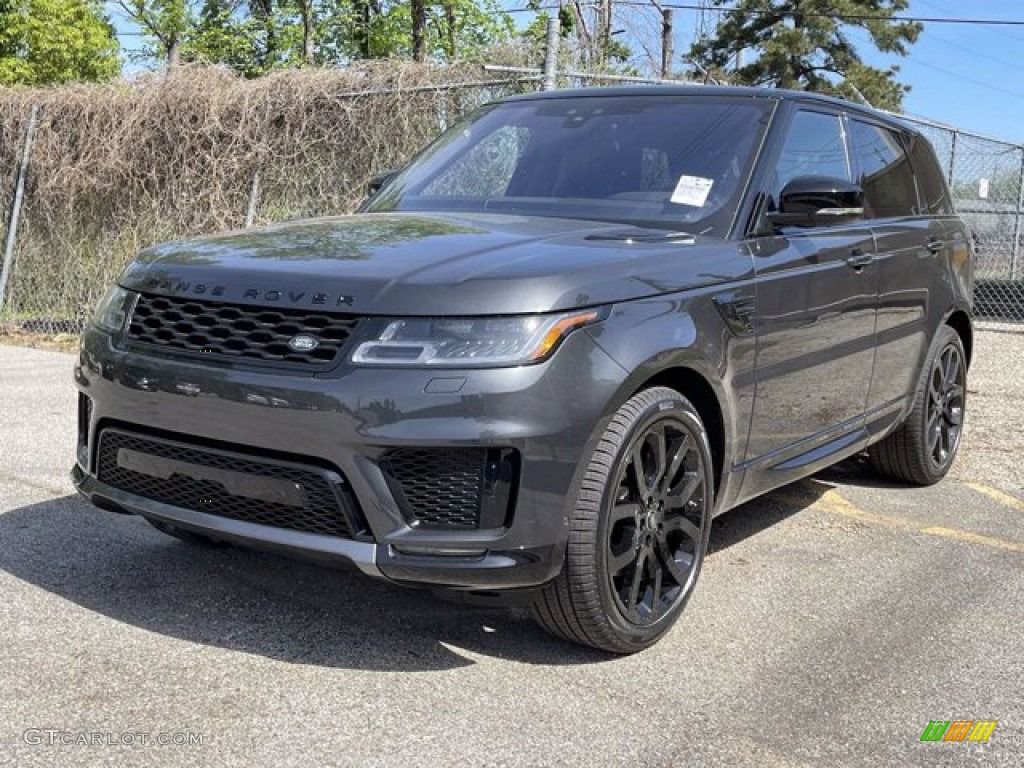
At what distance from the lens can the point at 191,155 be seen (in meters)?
10.1

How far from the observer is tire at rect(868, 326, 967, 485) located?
17.9 feet

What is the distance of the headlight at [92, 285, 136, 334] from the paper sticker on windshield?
190 centimetres

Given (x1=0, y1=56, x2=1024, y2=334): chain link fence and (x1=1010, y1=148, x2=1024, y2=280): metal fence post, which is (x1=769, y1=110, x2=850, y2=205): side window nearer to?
(x1=0, y1=56, x2=1024, y2=334): chain link fence

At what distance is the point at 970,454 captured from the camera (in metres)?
6.59

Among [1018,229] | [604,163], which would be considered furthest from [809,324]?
[1018,229]

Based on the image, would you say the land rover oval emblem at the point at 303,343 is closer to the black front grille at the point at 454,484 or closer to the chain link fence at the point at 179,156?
the black front grille at the point at 454,484

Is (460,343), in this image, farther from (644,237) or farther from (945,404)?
(945,404)

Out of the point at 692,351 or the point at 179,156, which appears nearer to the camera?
the point at 692,351

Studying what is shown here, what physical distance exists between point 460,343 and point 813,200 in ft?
5.56

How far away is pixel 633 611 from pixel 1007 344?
350 inches

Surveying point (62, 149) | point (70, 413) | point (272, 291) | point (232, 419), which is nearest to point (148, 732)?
point (232, 419)

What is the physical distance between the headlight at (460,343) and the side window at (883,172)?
2449 millimetres

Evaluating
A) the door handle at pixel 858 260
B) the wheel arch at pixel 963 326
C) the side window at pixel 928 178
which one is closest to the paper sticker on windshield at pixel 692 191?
the door handle at pixel 858 260

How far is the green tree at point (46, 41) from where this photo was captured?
34.2 metres
